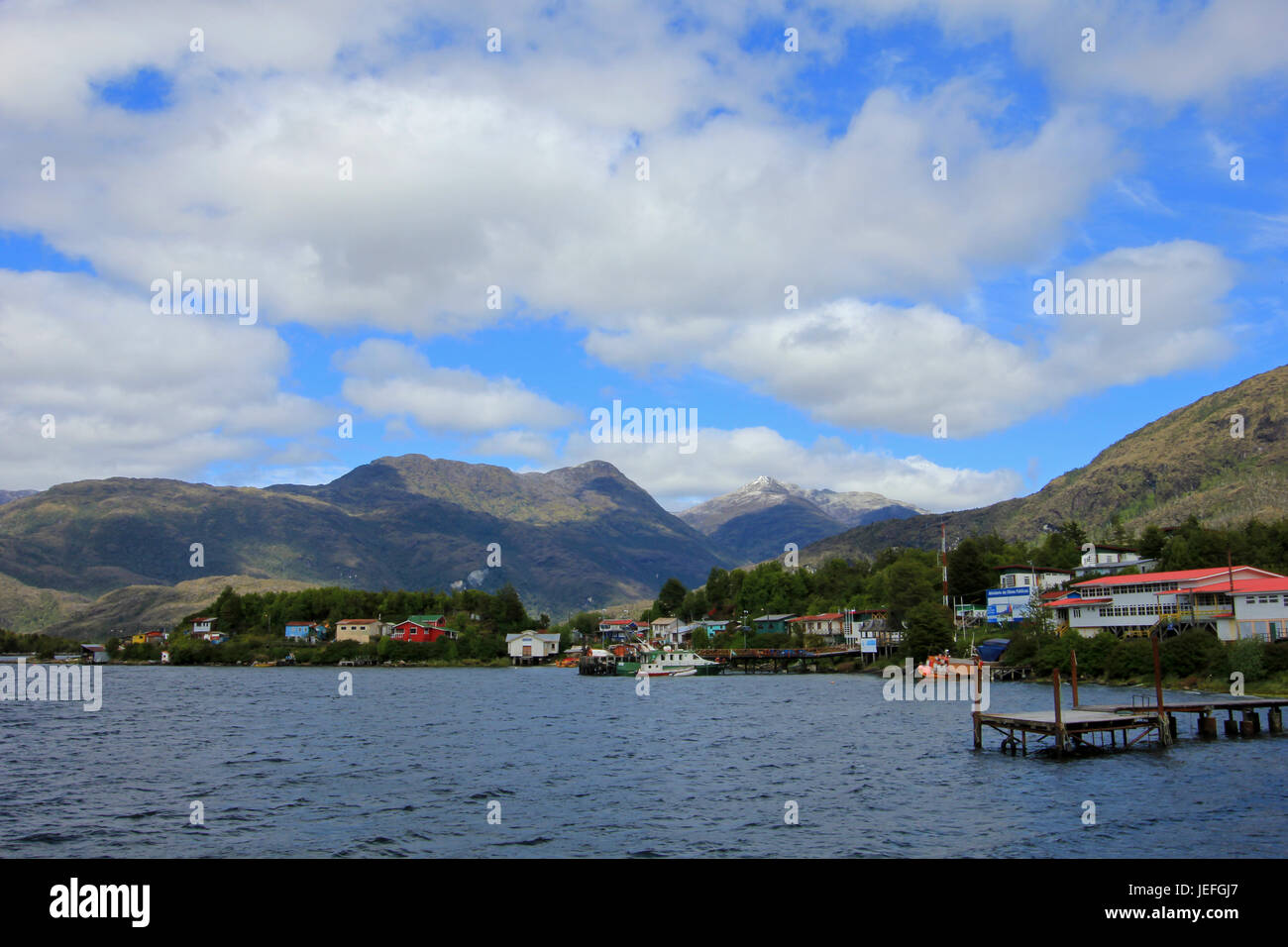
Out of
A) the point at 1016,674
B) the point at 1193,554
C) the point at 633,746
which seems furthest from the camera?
the point at 1193,554

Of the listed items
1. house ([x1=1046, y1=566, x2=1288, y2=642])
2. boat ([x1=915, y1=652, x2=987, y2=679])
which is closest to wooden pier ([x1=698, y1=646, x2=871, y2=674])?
boat ([x1=915, y1=652, x2=987, y2=679])

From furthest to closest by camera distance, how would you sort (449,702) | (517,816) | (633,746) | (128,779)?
(449,702) → (633,746) → (128,779) → (517,816)

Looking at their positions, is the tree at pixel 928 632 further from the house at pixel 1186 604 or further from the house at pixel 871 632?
the house at pixel 871 632

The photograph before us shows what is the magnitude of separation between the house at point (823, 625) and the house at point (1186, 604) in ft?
192

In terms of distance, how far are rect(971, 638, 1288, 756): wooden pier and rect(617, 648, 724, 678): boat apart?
103 metres

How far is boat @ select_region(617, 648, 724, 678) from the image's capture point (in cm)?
16175

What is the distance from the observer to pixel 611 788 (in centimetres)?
4428

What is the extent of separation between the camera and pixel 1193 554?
137 meters

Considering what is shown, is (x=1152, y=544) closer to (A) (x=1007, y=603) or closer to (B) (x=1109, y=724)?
(A) (x=1007, y=603)

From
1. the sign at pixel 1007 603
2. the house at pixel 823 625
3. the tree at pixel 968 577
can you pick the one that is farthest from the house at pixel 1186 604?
the house at pixel 823 625
